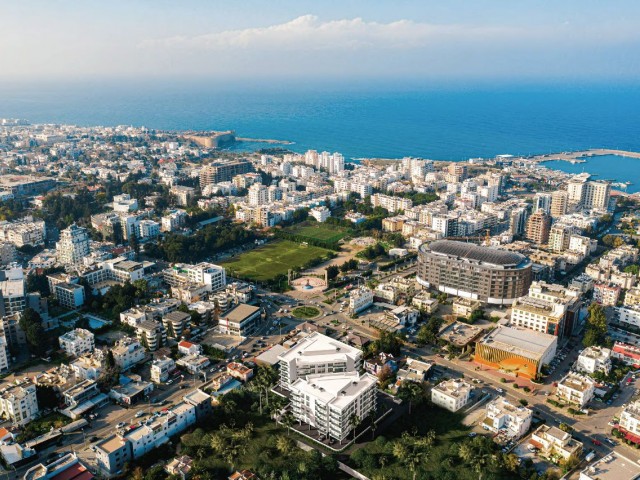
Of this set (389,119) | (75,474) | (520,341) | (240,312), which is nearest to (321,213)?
(240,312)

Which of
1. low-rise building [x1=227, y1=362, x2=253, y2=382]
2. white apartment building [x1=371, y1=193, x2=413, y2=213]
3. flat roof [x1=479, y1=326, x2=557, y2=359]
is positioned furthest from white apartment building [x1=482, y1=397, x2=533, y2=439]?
white apartment building [x1=371, y1=193, x2=413, y2=213]

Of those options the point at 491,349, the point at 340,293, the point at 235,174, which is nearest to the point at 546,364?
the point at 491,349

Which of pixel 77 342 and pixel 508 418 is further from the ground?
pixel 77 342

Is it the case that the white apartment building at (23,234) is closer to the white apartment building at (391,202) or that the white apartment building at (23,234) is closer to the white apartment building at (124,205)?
the white apartment building at (124,205)

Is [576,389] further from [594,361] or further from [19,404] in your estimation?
[19,404]

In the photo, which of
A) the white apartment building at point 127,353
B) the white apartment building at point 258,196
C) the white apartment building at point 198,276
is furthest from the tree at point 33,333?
the white apartment building at point 258,196

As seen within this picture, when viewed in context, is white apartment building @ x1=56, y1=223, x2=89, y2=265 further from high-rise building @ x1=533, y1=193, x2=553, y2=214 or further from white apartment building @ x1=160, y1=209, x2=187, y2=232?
high-rise building @ x1=533, y1=193, x2=553, y2=214
